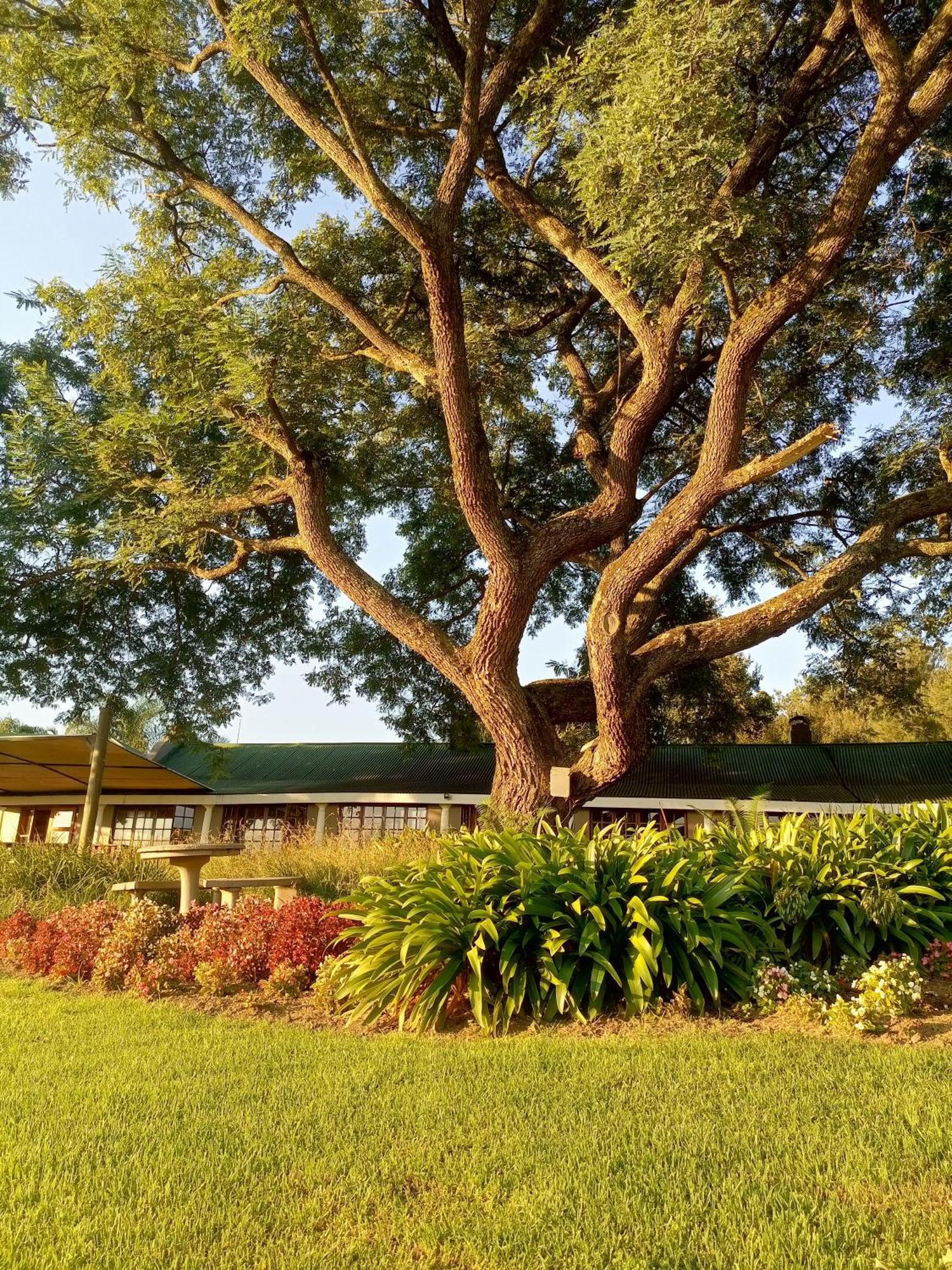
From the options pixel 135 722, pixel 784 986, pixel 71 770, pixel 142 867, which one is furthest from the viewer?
pixel 135 722

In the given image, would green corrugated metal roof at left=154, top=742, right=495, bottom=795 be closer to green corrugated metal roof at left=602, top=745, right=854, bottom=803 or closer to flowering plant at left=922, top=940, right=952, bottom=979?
green corrugated metal roof at left=602, top=745, right=854, bottom=803

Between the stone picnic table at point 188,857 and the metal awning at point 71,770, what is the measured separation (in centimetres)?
843

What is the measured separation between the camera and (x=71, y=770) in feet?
67.6

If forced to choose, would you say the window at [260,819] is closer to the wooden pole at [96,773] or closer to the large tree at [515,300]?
the wooden pole at [96,773]

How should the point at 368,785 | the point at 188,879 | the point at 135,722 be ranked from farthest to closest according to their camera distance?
the point at 135,722 < the point at 368,785 < the point at 188,879

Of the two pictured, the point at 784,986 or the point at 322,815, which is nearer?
the point at 784,986

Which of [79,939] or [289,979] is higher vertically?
[79,939]

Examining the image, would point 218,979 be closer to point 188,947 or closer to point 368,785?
point 188,947

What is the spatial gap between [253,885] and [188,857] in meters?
1.11

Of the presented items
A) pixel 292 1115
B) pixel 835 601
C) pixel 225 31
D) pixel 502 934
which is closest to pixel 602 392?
pixel 835 601

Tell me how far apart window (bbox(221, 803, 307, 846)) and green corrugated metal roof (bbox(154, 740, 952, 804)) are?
27.0 inches

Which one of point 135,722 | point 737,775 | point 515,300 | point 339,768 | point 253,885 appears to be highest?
point 515,300

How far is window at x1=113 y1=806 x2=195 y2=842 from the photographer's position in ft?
81.1

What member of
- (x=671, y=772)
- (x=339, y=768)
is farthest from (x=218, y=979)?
(x=339, y=768)
